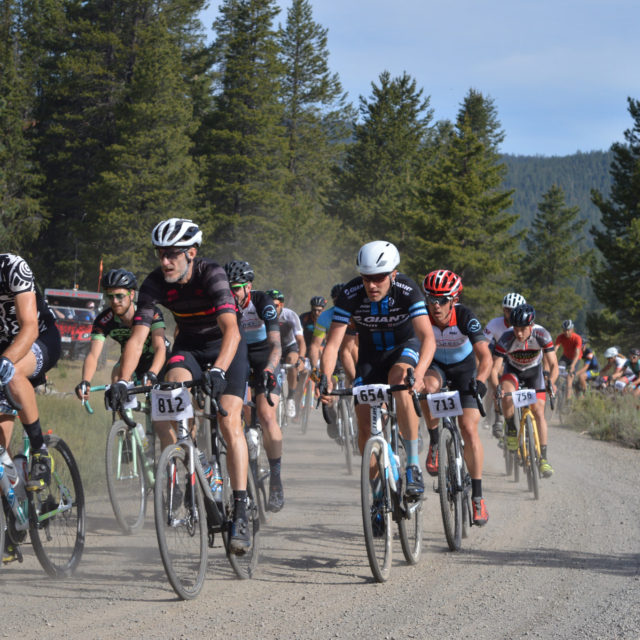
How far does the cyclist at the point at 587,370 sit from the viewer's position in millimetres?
21781

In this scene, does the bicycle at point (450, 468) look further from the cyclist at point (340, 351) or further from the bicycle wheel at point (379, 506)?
the cyclist at point (340, 351)

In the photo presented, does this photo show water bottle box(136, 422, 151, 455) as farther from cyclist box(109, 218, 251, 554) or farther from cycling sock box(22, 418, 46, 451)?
cycling sock box(22, 418, 46, 451)

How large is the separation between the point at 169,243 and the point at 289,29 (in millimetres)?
56918

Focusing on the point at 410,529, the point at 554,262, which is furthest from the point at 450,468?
the point at 554,262

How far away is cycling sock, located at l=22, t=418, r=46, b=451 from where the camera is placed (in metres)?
5.62

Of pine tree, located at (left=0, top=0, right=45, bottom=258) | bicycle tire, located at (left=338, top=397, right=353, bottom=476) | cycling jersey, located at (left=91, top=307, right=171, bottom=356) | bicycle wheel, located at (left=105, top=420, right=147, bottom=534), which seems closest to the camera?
bicycle wheel, located at (left=105, top=420, right=147, bottom=534)

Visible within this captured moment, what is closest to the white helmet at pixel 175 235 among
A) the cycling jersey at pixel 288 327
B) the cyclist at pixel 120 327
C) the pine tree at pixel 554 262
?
the cyclist at pixel 120 327

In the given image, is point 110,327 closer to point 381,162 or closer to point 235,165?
point 235,165

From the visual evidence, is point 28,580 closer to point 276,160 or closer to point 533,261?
point 276,160

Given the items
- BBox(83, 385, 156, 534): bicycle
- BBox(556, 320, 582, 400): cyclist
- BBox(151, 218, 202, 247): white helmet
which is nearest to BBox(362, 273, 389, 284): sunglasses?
BBox(151, 218, 202, 247): white helmet

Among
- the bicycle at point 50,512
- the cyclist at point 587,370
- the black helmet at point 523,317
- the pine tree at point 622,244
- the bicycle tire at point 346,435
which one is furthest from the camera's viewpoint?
the pine tree at point 622,244

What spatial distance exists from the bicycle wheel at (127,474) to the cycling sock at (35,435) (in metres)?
1.68

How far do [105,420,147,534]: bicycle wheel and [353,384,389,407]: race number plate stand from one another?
2.48m

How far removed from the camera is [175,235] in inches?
220
